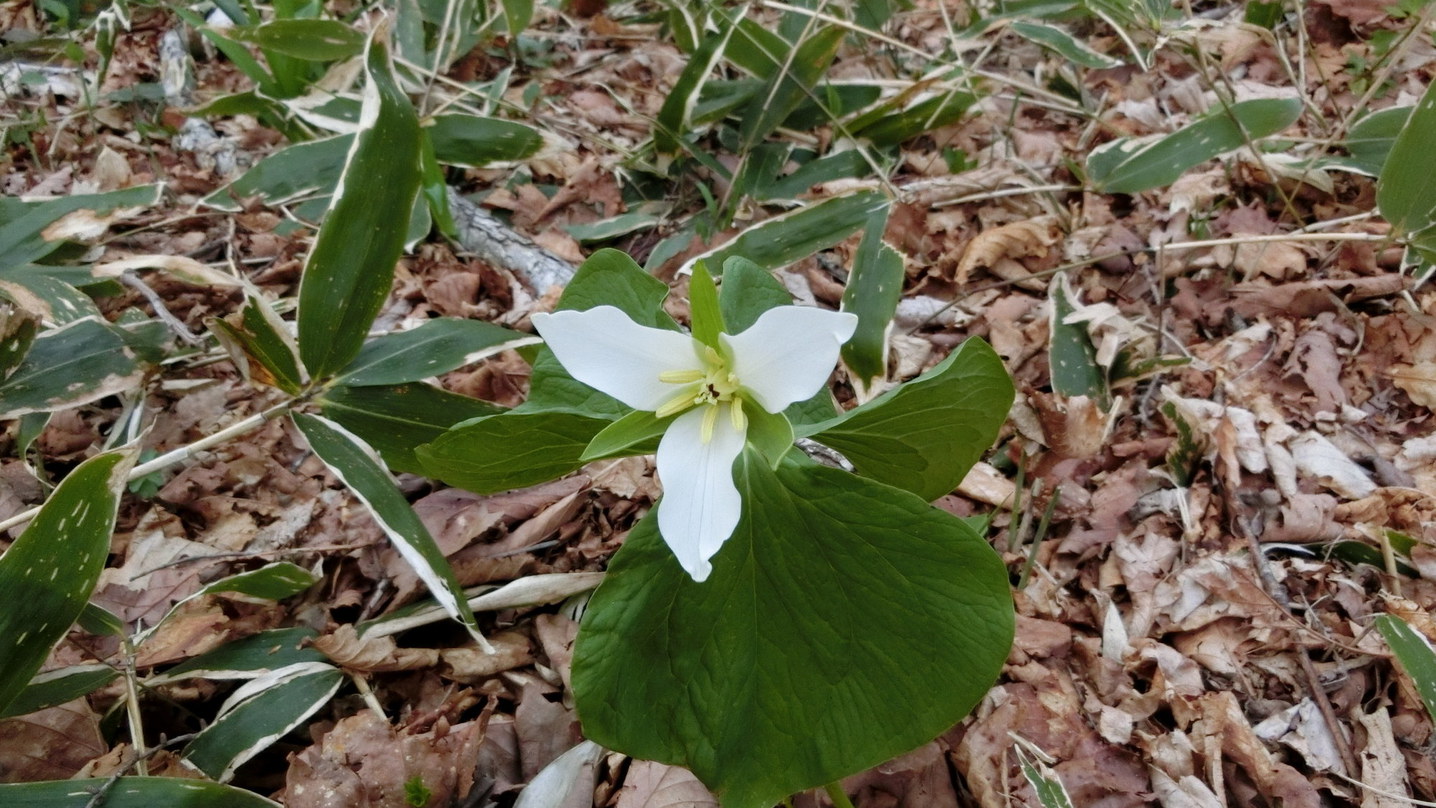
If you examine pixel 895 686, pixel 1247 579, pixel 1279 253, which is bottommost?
pixel 1247 579

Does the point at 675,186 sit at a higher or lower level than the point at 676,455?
lower

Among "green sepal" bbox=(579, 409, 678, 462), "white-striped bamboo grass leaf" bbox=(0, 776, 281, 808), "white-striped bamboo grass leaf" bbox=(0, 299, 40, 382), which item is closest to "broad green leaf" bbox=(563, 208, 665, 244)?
"white-striped bamboo grass leaf" bbox=(0, 299, 40, 382)

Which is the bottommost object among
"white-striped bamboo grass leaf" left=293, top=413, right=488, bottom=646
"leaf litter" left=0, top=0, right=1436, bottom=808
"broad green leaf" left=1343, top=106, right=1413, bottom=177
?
"leaf litter" left=0, top=0, right=1436, bottom=808

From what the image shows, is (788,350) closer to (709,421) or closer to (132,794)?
(709,421)

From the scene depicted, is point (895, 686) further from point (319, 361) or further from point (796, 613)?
point (319, 361)

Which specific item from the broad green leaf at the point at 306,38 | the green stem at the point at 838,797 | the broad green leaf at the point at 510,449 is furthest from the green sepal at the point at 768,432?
the broad green leaf at the point at 306,38

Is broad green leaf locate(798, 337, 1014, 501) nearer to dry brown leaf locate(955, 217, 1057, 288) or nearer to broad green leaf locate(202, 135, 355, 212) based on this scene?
dry brown leaf locate(955, 217, 1057, 288)

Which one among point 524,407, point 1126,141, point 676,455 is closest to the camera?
point 676,455

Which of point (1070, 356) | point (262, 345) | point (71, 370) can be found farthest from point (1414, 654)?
point (71, 370)

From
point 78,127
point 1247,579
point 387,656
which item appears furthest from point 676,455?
point 78,127
